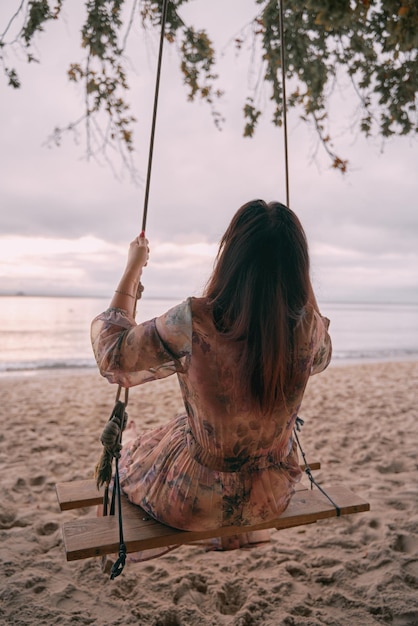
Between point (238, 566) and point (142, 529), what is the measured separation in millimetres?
994

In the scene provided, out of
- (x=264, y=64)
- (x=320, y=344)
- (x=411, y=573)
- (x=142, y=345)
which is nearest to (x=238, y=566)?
(x=411, y=573)

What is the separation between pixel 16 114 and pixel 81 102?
3985mm

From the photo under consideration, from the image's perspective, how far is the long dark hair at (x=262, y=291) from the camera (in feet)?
4.46

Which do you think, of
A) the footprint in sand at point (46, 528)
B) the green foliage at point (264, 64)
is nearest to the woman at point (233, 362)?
the footprint in sand at point (46, 528)

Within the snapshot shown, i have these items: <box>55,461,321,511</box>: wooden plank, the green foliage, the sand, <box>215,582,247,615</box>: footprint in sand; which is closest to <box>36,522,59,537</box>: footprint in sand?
the sand

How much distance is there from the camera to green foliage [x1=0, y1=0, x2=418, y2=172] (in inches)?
120

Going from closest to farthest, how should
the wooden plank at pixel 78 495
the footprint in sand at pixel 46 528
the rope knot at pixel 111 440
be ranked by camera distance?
the rope knot at pixel 111 440, the wooden plank at pixel 78 495, the footprint in sand at pixel 46 528

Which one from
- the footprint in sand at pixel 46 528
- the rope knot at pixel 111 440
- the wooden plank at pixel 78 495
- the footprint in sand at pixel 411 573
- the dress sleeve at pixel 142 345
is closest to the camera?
the dress sleeve at pixel 142 345

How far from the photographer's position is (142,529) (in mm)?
1571

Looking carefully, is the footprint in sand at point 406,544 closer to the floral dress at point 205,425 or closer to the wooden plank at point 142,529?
the wooden plank at point 142,529

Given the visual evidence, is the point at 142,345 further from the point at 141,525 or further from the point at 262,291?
the point at 141,525

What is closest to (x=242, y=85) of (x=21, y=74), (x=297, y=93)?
(x=297, y=93)

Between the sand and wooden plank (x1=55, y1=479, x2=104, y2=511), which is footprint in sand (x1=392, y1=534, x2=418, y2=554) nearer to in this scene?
the sand

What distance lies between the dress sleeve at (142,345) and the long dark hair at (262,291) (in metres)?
0.12
